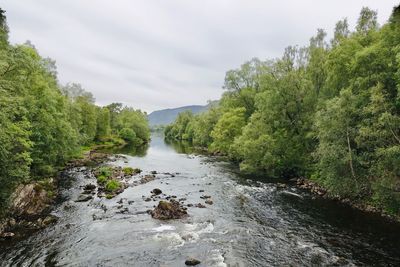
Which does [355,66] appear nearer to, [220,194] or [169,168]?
[220,194]

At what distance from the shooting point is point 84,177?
41.5 meters

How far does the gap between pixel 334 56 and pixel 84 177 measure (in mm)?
36827

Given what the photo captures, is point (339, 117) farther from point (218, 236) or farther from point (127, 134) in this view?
point (127, 134)

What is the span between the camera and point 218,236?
21.2 meters

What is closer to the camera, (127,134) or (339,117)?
(339,117)

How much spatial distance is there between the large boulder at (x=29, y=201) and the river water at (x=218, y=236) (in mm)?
1578

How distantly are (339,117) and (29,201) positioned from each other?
30.5 meters

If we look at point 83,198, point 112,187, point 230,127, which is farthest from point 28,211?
point 230,127

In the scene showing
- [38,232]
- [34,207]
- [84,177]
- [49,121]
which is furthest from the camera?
[84,177]

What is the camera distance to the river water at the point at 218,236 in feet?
58.3

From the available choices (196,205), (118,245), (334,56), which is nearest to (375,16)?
(334,56)

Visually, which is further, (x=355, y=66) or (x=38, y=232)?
(x=355, y=66)

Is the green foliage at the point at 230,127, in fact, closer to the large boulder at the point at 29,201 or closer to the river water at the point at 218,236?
the river water at the point at 218,236

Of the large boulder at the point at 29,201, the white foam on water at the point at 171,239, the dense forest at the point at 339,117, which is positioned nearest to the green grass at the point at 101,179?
the large boulder at the point at 29,201
